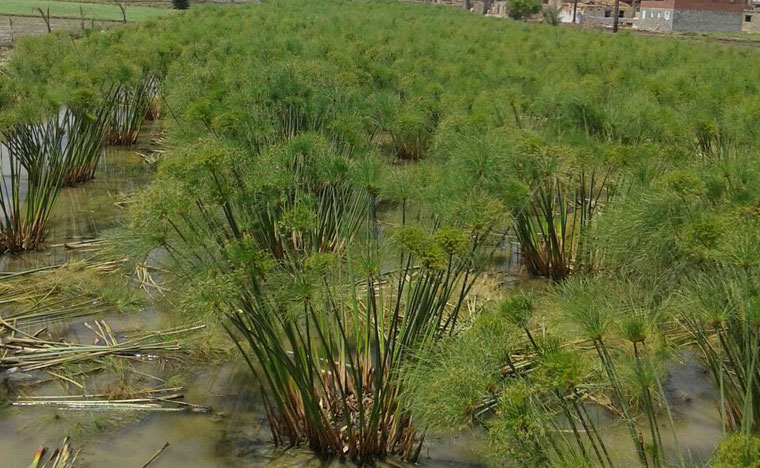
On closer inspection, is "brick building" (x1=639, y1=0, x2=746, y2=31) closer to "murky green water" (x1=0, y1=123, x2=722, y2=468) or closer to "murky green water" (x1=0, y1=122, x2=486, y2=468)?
"murky green water" (x1=0, y1=123, x2=722, y2=468)

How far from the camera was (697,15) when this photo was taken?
151ft

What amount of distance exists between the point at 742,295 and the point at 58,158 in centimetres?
598

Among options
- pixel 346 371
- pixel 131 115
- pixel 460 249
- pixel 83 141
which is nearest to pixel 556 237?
pixel 346 371

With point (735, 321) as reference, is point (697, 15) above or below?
above

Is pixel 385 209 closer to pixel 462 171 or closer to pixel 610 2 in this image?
pixel 462 171

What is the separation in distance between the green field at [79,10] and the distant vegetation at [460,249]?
2627cm

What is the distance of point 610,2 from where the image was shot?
53250 mm

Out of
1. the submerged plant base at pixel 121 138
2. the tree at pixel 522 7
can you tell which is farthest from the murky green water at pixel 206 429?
the tree at pixel 522 7

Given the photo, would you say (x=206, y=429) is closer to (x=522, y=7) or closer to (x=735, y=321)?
(x=735, y=321)

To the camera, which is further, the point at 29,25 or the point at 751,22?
the point at 751,22

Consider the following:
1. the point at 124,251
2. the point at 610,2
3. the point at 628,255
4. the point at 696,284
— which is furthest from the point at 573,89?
the point at 610,2

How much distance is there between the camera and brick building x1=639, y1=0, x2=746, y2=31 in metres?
45.6

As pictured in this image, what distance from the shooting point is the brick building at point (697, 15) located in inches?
1794

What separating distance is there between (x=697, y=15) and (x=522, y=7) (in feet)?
32.6
